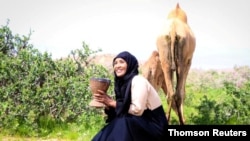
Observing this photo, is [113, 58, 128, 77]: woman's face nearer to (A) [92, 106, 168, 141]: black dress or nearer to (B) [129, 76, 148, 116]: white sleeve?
(B) [129, 76, 148, 116]: white sleeve

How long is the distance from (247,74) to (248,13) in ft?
2.50

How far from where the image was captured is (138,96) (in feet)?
11.1

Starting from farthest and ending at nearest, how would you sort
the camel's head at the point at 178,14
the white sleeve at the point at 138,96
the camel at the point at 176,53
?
1. the camel's head at the point at 178,14
2. the camel at the point at 176,53
3. the white sleeve at the point at 138,96

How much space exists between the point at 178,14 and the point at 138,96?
251 cm

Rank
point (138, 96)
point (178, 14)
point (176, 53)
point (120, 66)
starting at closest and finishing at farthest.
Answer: point (138, 96), point (120, 66), point (176, 53), point (178, 14)

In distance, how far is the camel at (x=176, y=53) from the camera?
5.40 meters

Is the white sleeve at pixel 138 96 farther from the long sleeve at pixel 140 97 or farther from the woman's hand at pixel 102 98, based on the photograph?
the woman's hand at pixel 102 98

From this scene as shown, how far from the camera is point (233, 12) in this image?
19.7 feet

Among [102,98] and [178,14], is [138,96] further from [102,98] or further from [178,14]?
[178,14]

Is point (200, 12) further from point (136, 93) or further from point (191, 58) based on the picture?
point (136, 93)

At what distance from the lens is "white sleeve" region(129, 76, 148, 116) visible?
3.38 meters

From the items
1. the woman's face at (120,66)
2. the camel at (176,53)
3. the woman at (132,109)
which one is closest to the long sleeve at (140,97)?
the woman at (132,109)

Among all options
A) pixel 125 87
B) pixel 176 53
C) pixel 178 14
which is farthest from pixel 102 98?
pixel 178 14

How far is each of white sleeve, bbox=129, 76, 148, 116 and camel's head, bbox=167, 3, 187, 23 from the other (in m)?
2.39
